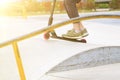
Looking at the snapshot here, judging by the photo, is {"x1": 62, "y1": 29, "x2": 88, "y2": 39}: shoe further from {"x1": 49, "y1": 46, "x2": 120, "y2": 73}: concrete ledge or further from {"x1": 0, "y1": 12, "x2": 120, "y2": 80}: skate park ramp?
{"x1": 49, "y1": 46, "x2": 120, "y2": 73}: concrete ledge

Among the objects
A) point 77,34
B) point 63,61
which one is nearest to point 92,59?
point 63,61

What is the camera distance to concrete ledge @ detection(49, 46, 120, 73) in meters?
5.05

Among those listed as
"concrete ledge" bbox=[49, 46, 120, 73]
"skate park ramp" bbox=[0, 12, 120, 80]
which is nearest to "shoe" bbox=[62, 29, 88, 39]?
"skate park ramp" bbox=[0, 12, 120, 80]

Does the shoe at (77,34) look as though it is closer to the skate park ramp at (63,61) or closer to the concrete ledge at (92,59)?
the skate park ramp at (63,61)

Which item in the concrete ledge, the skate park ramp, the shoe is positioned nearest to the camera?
the skate park ramp

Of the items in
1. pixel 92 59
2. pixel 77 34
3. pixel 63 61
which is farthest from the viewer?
pixel 77 34

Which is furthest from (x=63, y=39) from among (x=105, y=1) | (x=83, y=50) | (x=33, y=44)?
(x=105, y=1)

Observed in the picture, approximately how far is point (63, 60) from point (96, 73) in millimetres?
515

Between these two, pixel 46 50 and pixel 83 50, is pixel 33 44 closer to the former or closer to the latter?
pixel 46 50

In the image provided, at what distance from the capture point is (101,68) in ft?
17.2

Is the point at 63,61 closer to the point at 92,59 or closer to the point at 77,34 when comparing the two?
the point at 92,59

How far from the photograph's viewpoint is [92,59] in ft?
17.5

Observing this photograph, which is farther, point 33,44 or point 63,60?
point 33,44

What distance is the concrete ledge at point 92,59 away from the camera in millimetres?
5048
